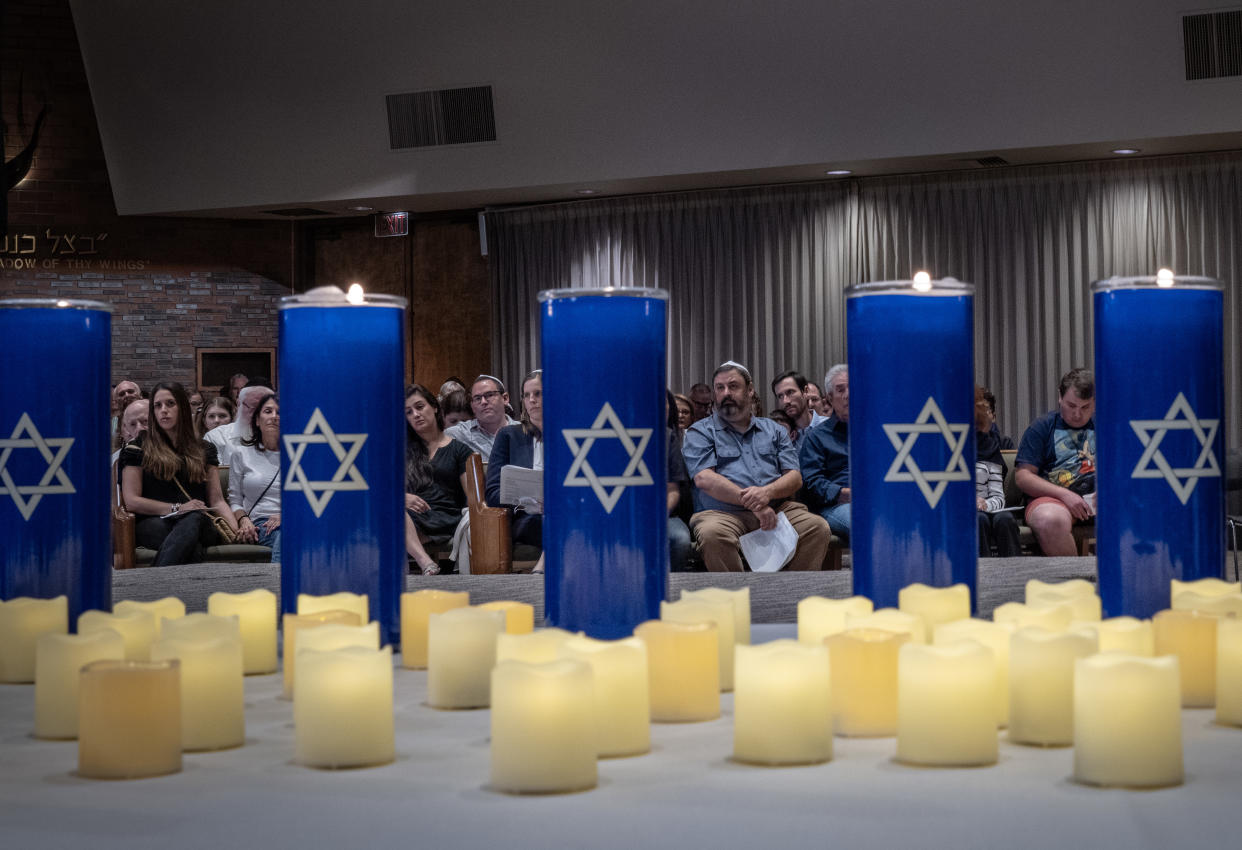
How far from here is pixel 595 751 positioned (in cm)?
91

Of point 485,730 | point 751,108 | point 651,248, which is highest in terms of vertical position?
point 751,108

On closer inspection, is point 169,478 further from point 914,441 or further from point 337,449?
point 914,441

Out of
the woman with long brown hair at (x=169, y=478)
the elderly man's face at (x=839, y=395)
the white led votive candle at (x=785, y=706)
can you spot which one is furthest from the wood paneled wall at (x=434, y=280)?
the white led votive candle at (x=785, y=706)

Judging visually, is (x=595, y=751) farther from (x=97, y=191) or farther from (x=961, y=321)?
(x=97, y=191)

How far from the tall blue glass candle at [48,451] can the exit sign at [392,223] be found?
416 inches

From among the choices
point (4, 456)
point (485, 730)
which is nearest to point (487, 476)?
point (4, 456)

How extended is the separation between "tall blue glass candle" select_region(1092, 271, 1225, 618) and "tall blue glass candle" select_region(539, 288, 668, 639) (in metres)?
0.47

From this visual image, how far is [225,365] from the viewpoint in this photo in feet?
40.2

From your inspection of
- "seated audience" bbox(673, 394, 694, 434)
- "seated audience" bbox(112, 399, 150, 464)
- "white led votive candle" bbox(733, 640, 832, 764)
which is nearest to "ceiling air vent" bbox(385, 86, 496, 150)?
"seated audience" bbox(673, 394, 694, 434)

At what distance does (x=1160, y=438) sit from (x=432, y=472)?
5.01 m

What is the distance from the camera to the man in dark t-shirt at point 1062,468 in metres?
5.46

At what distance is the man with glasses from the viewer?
286 inches

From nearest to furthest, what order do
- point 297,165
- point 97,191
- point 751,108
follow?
point 751,108, point 297,165, point 97,191

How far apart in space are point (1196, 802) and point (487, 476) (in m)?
5.49
